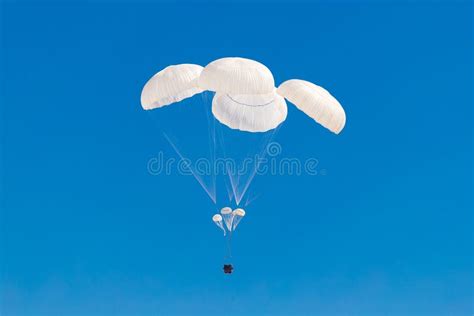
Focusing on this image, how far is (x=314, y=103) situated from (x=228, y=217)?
265 inches

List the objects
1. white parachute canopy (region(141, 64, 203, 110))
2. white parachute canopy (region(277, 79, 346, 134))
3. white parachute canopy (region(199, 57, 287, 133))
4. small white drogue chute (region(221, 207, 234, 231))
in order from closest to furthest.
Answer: white parachute canopy (region(199, 57, 287, 133))
white parachute canopy (region(277, 79, 346, 134))
white parachute canopy (region(141, 64, 203, 110))
small white drogue chute (region(221, 207, 234, 231))

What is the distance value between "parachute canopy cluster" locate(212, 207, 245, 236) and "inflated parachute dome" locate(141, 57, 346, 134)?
3.97 metres

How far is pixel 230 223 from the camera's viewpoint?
38.7 m

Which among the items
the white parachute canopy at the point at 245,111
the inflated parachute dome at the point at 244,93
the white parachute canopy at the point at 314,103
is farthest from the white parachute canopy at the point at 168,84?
the white parachute canopy at the point at 314,103

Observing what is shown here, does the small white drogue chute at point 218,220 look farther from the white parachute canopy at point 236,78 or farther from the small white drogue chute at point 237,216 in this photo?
the white parachute canopy at point 236,78

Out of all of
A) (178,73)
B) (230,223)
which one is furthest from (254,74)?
(230,223)

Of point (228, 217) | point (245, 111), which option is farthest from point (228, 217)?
point (245, 111)

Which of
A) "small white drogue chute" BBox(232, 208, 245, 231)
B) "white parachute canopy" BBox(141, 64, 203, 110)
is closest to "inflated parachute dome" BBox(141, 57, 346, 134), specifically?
"white parachute canopy" BBox(141, 64, 203, 110)

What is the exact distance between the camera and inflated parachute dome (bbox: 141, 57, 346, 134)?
3528 cm

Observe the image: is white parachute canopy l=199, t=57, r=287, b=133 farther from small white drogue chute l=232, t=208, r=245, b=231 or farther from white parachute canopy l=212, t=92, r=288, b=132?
small white drogue chute l=232, t=208, r=245, b=231

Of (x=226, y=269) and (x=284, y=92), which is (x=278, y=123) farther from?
(x=226, y=269)

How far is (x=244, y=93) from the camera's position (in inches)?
1389

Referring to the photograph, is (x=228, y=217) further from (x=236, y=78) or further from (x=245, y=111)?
(x=236, y=78)

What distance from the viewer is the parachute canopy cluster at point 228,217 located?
38.6 meters
